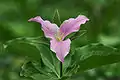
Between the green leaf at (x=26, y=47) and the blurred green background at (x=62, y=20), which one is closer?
the green leaf at (x=26, y=47)

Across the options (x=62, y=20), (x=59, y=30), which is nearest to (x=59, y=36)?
(x=59, y=30)

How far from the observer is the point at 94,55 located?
102 centimetres

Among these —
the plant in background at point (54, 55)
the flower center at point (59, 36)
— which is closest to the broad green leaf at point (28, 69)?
the plant in background at point (54, 55)

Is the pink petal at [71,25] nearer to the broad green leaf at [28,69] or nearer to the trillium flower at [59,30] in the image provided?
the trillium flower at [59,30]

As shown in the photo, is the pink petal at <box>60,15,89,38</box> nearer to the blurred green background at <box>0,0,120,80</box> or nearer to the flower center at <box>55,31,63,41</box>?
the flower center at <box>55,31,63,41</box>

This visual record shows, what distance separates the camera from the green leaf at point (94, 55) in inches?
39.8

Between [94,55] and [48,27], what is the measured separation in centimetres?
14

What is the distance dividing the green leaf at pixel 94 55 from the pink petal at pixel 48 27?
0.30ft

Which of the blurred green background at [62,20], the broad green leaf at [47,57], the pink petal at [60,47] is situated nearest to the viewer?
the pink petal at [60,47]

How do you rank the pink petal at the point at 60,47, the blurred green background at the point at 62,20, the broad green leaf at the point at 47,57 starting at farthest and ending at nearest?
the blurred green background at the point at 62,20, the broad green leaf at the point at 47,57, the pink petal at the point at 60,47

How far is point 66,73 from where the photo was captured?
0.98 meters

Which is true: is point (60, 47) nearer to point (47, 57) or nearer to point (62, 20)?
point (47, 57)

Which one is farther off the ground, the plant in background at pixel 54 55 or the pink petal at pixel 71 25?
the pink petal at pixel 71 25

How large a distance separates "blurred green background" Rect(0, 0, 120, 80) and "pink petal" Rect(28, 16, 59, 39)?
74 centimetres
